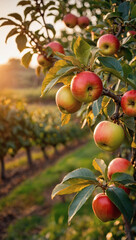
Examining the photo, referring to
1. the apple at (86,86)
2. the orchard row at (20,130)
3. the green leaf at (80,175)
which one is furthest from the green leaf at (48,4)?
the orchard row at (20,130)

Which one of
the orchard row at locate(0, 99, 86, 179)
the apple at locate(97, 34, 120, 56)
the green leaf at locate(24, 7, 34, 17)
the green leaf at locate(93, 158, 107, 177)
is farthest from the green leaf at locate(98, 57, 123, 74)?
the orchard row at locate(0, 99, 86, 179)

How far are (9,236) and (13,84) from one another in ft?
125

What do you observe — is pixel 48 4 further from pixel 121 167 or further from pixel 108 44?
pixel 121 167

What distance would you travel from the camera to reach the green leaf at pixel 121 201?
86 centimetres

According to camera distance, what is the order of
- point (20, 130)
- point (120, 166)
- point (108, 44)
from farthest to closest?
point (20, 130) → point (108, 44) → point (120, 166)

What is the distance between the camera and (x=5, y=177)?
649cm

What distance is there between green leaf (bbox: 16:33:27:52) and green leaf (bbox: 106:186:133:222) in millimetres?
1038

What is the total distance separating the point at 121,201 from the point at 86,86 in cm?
45

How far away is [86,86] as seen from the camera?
2.68 feet

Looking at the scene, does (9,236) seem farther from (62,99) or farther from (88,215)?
(62,99)

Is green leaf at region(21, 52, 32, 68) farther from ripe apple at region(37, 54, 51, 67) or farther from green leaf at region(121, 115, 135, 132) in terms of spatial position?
green leaf at region(121, 115, 135, 132)

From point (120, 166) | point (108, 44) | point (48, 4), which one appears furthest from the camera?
point (48, 4)

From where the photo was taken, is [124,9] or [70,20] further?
[70,20]

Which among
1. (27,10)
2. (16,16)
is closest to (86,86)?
(16,16)
